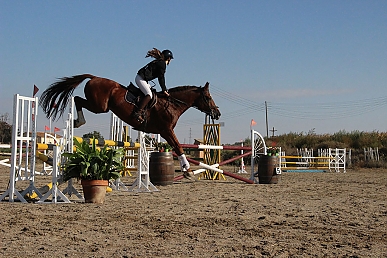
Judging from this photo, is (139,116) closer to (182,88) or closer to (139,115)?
(139,115)

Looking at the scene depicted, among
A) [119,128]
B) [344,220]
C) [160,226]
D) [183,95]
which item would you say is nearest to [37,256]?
[160,226]

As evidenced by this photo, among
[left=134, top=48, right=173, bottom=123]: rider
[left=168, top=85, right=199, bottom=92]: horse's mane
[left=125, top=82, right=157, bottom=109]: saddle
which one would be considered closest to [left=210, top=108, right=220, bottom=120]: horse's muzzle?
[left=168, top=85, right=199, bottom=92]: horse's mane

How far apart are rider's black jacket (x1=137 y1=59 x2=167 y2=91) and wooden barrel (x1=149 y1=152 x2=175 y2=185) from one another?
104 inches

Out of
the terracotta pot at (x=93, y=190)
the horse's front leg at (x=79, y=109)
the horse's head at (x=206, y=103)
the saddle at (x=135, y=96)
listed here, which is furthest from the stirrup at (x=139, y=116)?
the horse's head at (x=206, y=103)

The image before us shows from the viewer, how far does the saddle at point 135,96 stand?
23.2 feet

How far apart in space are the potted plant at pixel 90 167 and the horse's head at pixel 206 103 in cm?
183

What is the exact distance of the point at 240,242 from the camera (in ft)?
12.2

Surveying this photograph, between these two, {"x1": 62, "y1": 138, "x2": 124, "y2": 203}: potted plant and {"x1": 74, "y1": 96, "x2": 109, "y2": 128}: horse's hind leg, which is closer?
{"x1": 62, "y1": 138, "x2": 124, "y2": 203}: potted plant

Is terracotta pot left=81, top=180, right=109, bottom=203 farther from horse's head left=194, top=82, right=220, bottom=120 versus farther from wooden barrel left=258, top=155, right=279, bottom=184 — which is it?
wooden barrel left=258, top=155, right=279, bottom=184

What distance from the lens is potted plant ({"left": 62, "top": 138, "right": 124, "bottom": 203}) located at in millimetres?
6555

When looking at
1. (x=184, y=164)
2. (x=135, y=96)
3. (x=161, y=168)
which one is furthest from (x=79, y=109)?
(x=161, y=168)

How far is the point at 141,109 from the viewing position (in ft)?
23.1

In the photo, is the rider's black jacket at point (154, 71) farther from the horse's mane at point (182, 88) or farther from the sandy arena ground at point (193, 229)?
the sandy arena ground at point (193, 229)

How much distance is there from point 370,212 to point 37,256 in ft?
13.3
